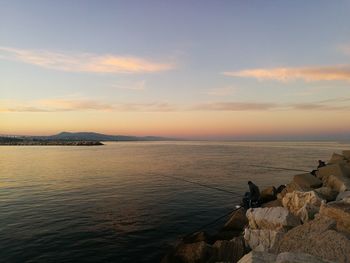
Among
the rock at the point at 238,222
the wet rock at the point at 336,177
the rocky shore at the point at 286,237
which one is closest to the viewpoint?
the rocky shore at the point at 286,237

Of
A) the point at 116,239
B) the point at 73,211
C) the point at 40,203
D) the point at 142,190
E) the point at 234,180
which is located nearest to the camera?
the point at 116,239

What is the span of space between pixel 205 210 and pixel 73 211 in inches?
335

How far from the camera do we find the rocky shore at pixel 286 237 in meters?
7.34

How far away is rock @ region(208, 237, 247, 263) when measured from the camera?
33.2 feet

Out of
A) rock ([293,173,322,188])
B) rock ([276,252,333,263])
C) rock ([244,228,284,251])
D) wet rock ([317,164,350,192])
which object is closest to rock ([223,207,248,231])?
rock ([244,228,284,251])

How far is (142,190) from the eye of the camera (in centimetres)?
2697

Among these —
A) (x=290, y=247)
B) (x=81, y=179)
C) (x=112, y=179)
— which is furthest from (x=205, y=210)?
(x=81, y=179)

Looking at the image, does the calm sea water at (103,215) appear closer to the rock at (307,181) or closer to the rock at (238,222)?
the rock at (238,222)

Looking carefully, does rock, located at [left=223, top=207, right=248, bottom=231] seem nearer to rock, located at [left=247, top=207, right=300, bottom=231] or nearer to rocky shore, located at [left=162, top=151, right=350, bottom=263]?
rocky shore, located at [left=162, top=151, right=350, bottom=263]

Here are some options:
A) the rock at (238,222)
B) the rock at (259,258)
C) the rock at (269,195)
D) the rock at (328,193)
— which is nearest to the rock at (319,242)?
the rock at (259,258)

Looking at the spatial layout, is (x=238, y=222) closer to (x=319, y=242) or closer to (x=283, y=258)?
(x=319, y=242)

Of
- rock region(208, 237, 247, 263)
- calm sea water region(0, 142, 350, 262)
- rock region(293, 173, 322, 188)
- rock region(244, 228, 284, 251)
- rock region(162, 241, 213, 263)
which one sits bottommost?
calm sea water region(0, 142, 350, 262)

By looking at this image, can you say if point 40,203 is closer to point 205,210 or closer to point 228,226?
point 205,210

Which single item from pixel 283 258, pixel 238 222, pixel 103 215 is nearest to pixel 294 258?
pixel 283 258
